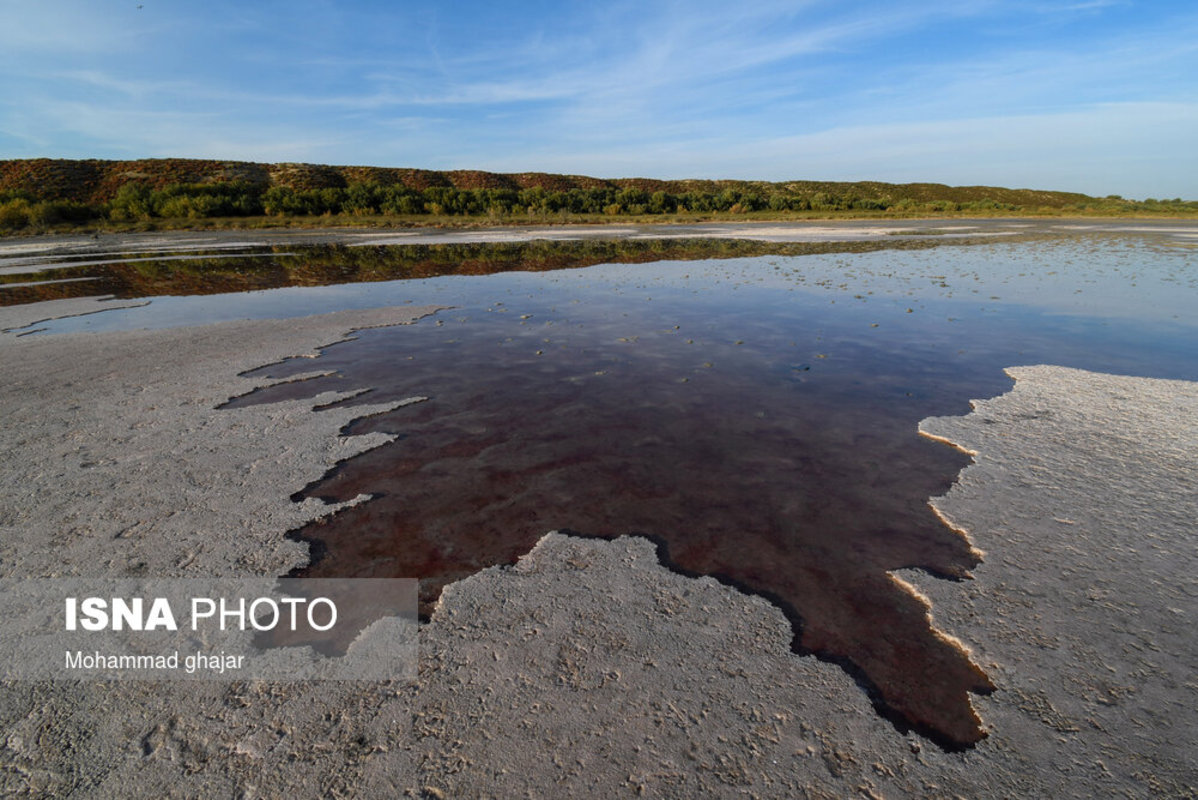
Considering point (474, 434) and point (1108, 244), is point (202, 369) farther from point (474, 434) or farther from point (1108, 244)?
point (1108, 244)

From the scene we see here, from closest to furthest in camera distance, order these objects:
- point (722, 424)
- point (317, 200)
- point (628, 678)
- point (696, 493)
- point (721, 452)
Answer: point (628, 678), point (696, 493), point (721, 452), point (722, 424), point (317, 200)

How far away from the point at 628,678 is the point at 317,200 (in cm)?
6585

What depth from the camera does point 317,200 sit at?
188ft

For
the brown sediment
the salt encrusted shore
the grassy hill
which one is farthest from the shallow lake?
the grassy hill

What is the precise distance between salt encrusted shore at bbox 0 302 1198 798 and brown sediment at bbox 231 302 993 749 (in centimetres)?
19

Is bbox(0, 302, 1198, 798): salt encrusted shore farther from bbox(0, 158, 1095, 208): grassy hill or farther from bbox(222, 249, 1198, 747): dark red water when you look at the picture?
bbox(0, 158, 1095, 208): grassy hill

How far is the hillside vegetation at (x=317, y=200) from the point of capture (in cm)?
5134

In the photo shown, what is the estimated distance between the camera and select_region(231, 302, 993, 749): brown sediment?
318cm

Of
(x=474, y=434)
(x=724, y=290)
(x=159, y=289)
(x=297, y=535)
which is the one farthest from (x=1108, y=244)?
(x=159, y=289)

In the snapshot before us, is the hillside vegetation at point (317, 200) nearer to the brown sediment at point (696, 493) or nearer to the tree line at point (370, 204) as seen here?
the tree line at point (370, 204)

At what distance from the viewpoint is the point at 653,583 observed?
11.6 ft

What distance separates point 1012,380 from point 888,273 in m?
12.3

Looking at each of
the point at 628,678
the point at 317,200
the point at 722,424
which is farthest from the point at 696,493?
the point at 317,200

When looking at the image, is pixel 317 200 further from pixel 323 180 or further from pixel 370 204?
pixel 323 180
